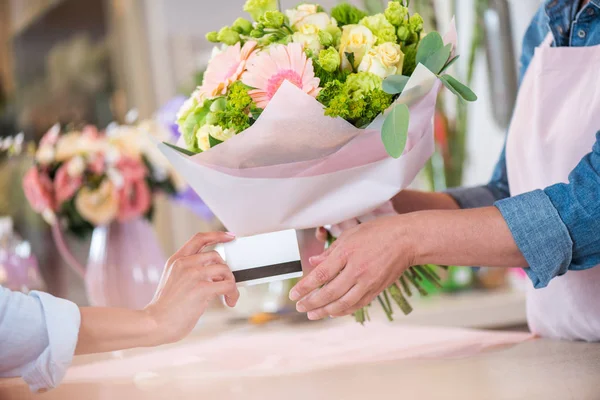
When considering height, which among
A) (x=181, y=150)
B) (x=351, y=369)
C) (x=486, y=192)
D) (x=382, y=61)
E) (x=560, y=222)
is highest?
(x=382, y=61)

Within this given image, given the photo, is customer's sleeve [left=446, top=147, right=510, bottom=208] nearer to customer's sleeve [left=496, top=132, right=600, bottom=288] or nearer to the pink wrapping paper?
the pink wrapping paper

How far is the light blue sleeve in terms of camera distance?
0.92 metres

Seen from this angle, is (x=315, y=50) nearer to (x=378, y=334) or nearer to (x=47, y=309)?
(x=47, y=309)

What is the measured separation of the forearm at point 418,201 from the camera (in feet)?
4.72

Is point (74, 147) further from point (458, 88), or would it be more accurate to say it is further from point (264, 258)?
point (458, 88)

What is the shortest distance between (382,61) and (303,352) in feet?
2.00

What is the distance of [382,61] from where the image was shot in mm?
1093

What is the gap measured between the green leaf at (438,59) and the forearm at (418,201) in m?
0.38

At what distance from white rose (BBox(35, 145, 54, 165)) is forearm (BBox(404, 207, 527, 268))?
4.37 feet

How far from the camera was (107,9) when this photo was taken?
3.46 metres

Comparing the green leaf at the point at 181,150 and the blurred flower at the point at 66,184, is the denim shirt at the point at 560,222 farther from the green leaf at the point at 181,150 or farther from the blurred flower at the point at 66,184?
the blurred flower at the point at 66,184

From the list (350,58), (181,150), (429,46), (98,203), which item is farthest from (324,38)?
(98,203)

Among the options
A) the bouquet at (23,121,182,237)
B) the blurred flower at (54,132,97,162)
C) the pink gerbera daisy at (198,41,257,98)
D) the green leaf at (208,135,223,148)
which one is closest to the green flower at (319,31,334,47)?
the pink gerbera daisy at (198,41,257,98)

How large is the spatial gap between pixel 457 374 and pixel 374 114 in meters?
0.38
